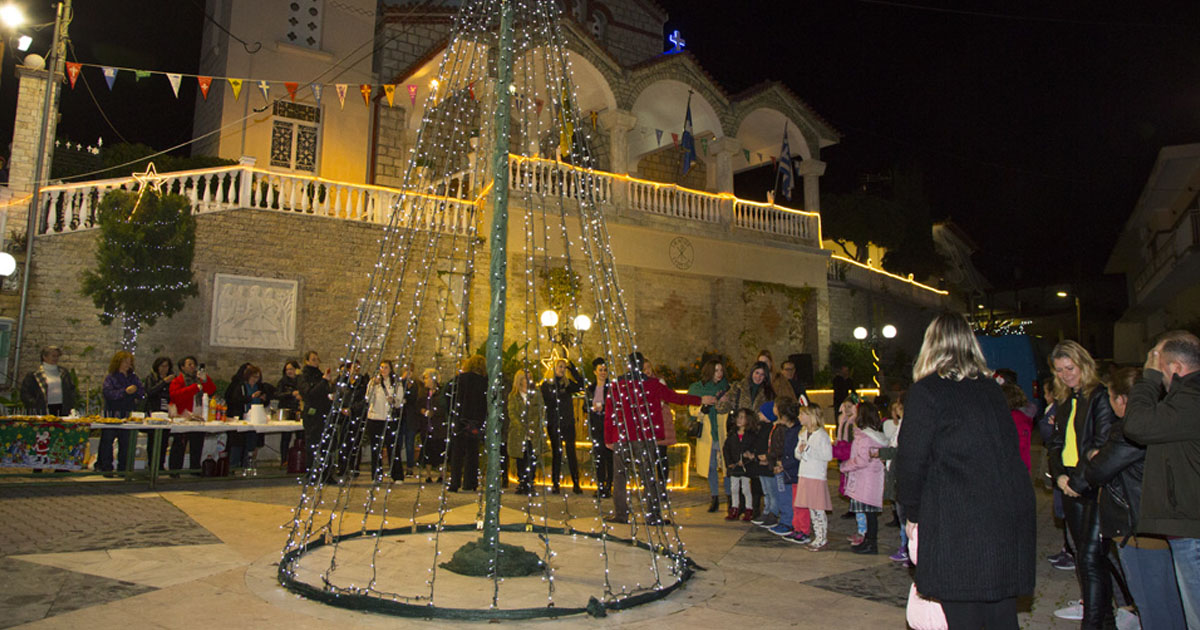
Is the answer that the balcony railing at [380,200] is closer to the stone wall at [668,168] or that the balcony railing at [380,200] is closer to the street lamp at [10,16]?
the street lamp at [10,16]

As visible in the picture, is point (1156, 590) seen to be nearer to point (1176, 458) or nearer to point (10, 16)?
point (1176, 458)

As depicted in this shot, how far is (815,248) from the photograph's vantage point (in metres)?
20.6

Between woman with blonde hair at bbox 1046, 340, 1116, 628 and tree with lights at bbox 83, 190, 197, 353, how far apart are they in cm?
1260

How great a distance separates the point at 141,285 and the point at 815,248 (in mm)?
15564

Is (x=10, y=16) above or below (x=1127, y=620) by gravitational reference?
above

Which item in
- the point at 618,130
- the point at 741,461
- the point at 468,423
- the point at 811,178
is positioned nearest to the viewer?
the point at 741,461

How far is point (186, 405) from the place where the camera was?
10.4 meters

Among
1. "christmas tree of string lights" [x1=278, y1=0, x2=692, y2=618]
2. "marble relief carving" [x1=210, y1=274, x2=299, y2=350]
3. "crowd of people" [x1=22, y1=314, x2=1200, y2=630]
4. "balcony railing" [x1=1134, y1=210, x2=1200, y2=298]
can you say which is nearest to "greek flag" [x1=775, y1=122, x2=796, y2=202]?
"balcony railing" [x1=1134, y1=210, x2=1200, y2=298]

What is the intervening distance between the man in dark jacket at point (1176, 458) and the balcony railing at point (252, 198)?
9.10 m

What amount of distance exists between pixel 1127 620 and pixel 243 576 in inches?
221

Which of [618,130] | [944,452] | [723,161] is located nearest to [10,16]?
[618,130]

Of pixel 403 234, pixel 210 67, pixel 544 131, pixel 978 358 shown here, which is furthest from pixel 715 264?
pixel 978 358

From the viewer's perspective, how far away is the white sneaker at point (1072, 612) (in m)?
4.73

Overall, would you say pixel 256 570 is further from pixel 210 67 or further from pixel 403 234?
pixel 210 67
